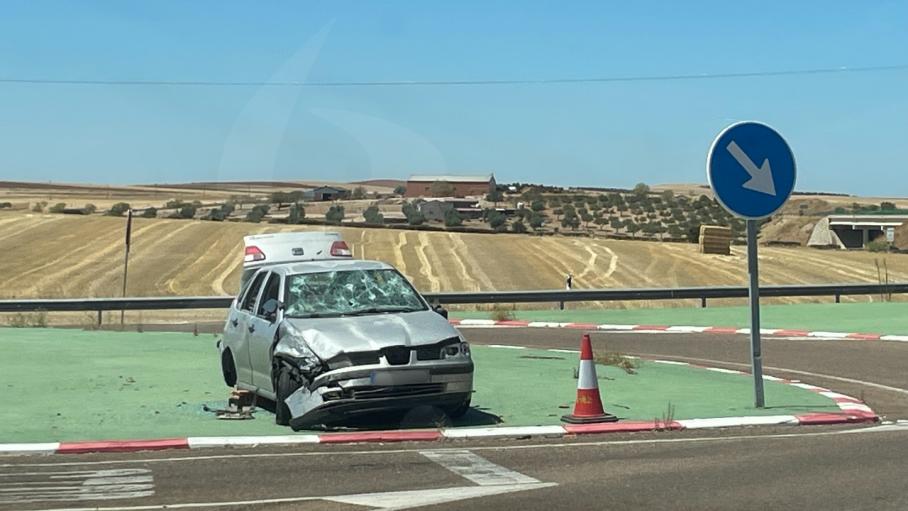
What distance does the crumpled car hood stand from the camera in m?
10.5

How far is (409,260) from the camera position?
163 feet

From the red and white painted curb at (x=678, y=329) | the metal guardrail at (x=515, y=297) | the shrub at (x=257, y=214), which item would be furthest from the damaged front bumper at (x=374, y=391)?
the shrub at (x=257, y=214)

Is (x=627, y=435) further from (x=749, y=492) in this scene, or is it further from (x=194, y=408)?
(x=194, y=408)

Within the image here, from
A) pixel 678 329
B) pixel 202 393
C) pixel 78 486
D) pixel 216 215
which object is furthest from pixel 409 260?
pixel 78 486

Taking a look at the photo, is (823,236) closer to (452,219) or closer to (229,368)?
(452,219)

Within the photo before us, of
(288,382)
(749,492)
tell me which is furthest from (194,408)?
(749,492)

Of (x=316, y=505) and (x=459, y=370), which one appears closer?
(x=316, y=505)

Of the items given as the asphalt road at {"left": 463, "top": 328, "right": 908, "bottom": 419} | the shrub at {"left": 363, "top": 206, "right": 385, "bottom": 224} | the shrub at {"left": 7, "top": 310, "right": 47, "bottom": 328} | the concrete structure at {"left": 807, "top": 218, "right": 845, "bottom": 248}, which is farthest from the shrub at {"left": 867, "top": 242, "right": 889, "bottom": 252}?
the shrub at {"left": 7, "top": 310, "right": 47, "bottom": 328}

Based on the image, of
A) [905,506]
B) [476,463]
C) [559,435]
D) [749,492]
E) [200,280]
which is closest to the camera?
[905,506]

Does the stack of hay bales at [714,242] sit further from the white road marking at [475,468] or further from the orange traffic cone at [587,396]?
the white road marking at [475,468]

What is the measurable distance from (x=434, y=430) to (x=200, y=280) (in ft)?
110

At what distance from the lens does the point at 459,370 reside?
1078cm

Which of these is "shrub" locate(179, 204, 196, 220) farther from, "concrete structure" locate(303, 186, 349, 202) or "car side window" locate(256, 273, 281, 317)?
"car side window" locate(256, 273, 281, 317)

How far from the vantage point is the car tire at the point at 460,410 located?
36.2 feet
